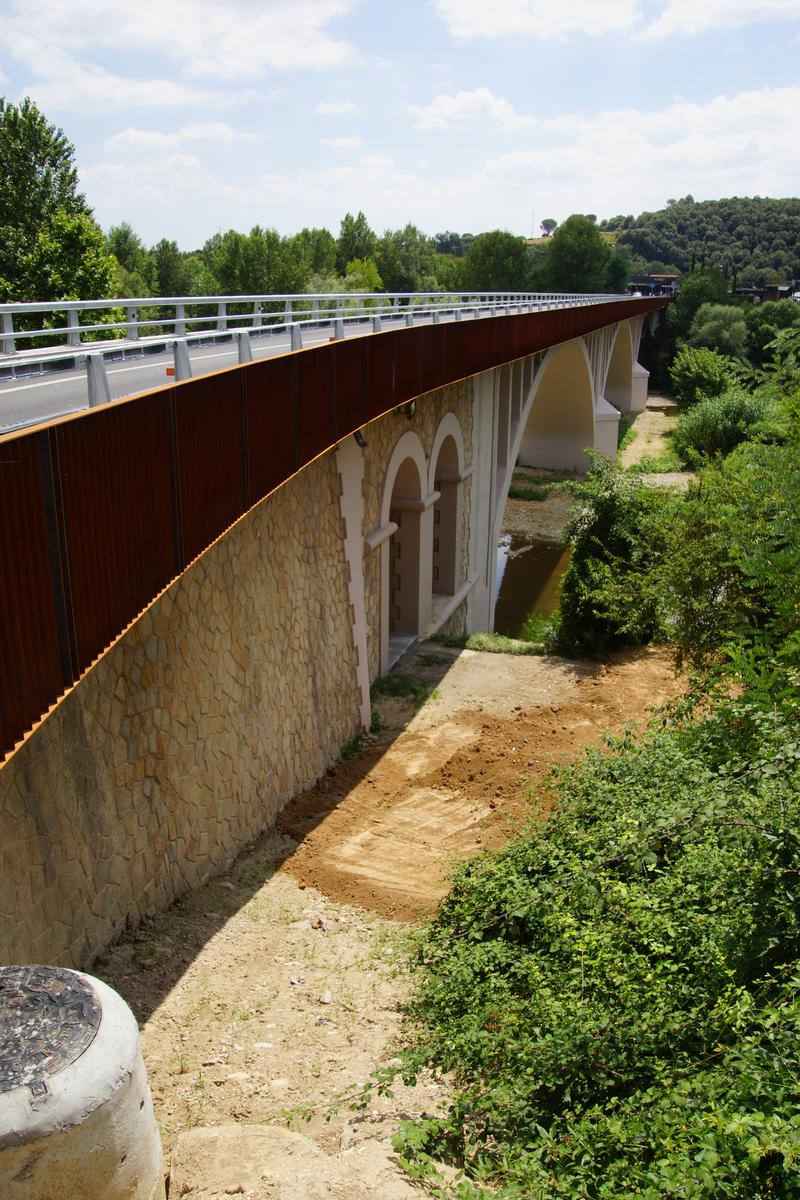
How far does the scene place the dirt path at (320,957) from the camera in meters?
5.07

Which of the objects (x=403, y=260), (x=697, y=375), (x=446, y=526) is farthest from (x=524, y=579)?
(x=403, y=260)

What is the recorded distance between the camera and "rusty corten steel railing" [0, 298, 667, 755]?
167 inches

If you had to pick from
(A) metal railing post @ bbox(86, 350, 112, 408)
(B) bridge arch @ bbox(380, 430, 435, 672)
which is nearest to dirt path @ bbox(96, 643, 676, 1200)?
(B) bridge arch @ bbox(380, 430, 435, 672)

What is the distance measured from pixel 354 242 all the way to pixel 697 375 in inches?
1603

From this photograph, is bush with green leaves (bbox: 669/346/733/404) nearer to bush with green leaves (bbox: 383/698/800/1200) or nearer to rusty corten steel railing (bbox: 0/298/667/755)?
rusty corten steel railing (bbox: 0/298/667/755)

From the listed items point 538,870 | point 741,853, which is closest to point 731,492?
point 538,870

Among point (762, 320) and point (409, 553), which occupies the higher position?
point (762, 320)

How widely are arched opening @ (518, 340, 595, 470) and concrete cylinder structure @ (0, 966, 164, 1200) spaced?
133ft

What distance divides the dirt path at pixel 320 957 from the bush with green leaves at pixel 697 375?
45.1m

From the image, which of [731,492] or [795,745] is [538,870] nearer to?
[795,745]

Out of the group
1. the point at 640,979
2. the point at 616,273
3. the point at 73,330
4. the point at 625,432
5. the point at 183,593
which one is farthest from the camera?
the point at 616,273

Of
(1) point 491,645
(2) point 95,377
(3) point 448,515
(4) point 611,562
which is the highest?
(2) point 95,377

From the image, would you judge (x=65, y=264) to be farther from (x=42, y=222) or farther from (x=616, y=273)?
(x=616, y=273)

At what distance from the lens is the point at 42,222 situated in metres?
37.0
